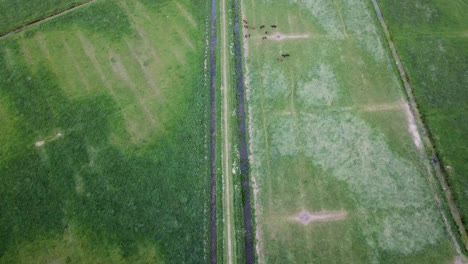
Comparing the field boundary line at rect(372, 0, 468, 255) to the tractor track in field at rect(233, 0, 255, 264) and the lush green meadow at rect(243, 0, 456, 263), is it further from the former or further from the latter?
the tractor track in field at rect(233, 0, 255, 264)

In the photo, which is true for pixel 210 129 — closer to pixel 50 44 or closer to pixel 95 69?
pixel 95 69

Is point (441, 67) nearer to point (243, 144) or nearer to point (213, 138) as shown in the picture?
point (243, 144)

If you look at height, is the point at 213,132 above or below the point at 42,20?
below

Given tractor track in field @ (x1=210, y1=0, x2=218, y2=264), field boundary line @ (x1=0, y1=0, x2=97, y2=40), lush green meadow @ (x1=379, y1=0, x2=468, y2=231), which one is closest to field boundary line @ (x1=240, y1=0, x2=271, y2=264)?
tractor track in field @ (x1=210, y1=0, x2=218, y2=264)

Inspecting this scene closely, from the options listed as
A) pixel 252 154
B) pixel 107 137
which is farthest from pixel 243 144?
pixel 107 137

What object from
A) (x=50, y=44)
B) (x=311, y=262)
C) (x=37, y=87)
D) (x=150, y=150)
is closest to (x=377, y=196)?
(x=311, y=262)
